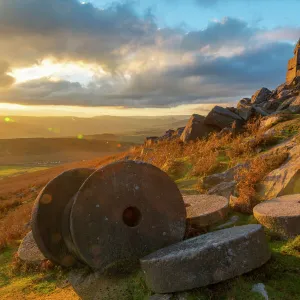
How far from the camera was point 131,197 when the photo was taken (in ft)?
19.0

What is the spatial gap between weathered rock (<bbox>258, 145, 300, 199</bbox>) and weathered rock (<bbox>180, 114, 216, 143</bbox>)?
312 inches

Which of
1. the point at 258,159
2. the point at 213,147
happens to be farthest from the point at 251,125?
the point at 258,159

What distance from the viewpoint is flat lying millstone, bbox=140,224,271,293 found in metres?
4.65

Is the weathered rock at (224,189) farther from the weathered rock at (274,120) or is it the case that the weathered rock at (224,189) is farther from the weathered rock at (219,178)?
the weathered rock at (274,120)

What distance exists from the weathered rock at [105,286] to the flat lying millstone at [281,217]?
273 cm

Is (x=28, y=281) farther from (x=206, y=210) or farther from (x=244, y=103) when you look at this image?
(x=244, y=103)

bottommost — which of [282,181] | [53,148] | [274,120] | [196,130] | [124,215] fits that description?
[53,148]

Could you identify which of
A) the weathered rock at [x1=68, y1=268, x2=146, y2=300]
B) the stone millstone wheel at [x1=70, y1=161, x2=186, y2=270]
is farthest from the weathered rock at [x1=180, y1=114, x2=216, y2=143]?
the weathered rock at [x1=68, y1=268, x2=146, y2=300]

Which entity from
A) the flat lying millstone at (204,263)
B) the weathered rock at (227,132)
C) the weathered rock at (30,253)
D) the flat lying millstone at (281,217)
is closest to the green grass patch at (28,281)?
the weathered rock at (30,253)

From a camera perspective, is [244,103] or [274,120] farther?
[244,103]

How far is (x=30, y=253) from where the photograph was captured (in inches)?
295

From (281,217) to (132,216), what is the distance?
268 centimetres

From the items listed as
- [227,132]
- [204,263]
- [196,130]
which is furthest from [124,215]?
[196,130]

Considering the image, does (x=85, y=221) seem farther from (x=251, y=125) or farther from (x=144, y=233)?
(x=251, y=125)
